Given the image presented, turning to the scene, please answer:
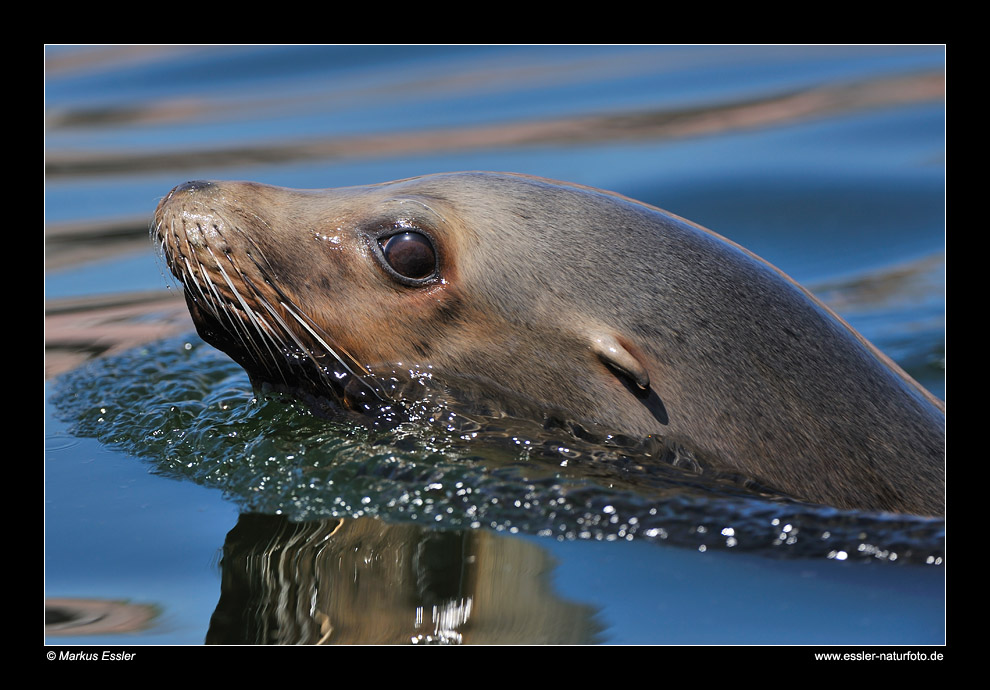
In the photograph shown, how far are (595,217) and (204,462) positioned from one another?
1.50m

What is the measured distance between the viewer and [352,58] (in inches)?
433

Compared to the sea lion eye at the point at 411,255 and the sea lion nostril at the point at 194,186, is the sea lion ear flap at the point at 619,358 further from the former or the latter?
the sea lion nostril at the point at 194,186

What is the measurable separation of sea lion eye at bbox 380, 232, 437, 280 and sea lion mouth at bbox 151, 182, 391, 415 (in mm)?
306

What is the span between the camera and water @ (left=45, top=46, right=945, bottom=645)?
3.08 meters

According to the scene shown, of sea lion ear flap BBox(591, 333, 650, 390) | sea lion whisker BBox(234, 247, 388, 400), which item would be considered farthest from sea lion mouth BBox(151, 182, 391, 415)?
sea lion ear flap BBox(591, 333, 650, 390)

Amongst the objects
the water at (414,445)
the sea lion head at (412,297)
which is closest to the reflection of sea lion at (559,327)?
the sea lion head at (412,297)

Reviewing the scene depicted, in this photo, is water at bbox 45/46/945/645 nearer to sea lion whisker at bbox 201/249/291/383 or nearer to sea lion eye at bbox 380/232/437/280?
sea lion whisker at bbox 201/249/291/383

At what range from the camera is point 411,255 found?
3.68 meters

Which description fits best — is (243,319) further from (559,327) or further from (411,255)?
(559,327)

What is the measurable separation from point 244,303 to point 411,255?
1.73 ft

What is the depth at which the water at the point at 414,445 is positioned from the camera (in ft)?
10.1

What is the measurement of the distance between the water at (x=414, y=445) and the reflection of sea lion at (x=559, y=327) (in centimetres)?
24

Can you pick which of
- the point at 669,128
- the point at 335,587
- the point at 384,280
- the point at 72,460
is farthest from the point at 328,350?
the point at 669,128
